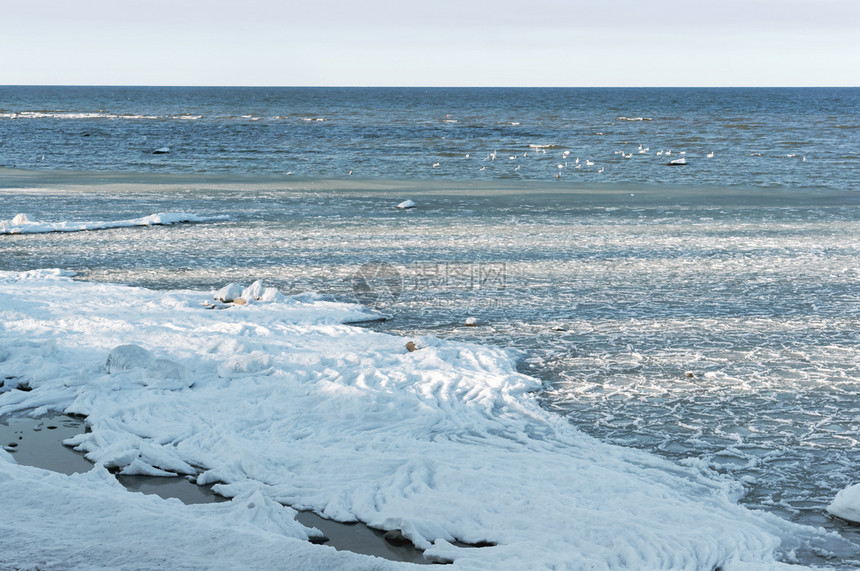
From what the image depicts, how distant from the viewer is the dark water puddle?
507 centimetres

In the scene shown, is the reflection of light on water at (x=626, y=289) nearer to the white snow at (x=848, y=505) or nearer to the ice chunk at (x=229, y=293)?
the white snow at (x=848, y=505)

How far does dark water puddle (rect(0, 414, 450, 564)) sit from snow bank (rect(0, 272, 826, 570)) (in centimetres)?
10

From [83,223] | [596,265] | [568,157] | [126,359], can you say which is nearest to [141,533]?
[126,359]

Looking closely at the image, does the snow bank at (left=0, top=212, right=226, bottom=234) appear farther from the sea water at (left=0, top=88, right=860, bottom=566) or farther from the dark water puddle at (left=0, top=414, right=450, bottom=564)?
the dark water puddle at (left=0, top=414, right=450, bottom=564)

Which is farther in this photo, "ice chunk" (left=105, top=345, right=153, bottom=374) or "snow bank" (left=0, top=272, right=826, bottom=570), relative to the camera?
"ice chunk" (left=105, top=345, right=153, bottom=374)

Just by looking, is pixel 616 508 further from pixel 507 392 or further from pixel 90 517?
pixel 90 517

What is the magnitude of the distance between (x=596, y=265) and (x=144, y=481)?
882cm

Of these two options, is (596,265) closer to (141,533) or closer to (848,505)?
(848,505)

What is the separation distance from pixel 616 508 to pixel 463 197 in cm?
1723

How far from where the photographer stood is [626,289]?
1177cm

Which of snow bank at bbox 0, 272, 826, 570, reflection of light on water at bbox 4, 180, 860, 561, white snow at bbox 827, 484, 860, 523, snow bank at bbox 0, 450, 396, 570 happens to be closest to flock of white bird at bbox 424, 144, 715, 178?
reflection of light on water at bbox 4, 180, 860, 561

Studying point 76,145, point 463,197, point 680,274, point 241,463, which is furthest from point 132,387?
point 76,145

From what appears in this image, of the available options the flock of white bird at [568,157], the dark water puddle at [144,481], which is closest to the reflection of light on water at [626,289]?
the dark water puddle at [144,481]

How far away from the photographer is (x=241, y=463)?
20.3 feet
